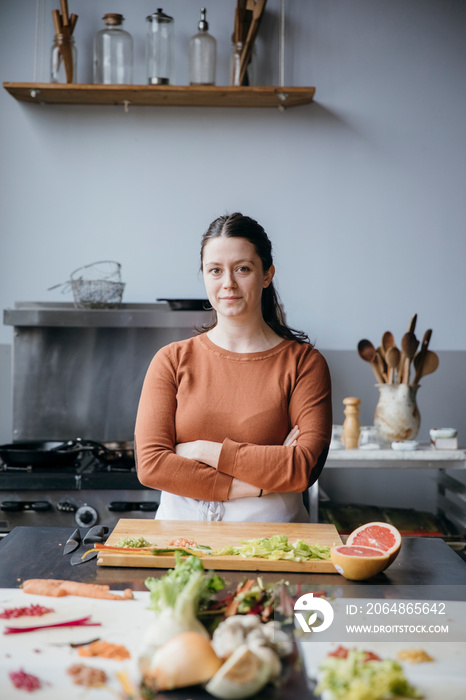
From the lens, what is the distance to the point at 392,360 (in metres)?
2.57

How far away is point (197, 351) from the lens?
1.78 meters

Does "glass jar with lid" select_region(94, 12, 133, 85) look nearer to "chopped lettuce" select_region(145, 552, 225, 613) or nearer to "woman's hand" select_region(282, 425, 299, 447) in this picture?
"woman's hand" select_region(282, 425, 299, 447)

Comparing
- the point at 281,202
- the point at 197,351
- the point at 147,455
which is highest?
the point at 281,202

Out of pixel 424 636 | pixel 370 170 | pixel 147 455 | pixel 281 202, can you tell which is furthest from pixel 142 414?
pixel 370 170

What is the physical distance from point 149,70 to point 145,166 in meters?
0.38

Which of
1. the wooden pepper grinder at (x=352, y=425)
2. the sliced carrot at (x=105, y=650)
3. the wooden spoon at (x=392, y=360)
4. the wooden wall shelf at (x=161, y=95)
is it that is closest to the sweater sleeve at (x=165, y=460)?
the sliced carrot at (x=105, y=650)

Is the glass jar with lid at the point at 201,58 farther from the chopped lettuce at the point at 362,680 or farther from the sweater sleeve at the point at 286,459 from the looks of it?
the chopped lettuce at the point at 362,680

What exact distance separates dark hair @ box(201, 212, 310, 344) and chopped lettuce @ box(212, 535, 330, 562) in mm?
640

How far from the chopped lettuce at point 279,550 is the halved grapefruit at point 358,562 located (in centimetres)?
6

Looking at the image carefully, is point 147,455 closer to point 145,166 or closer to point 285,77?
point 145,166

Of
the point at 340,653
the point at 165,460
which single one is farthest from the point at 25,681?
the point at 165,460

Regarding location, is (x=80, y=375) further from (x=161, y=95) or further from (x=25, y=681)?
(x=25, y=681)

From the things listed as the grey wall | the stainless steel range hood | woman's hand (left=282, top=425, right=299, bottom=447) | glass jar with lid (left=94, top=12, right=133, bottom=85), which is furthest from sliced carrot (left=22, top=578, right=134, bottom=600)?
glass jar with lid (left=94, top=12, right=133, bottom=85)

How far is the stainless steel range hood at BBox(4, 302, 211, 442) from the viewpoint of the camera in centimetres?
288
